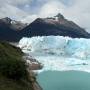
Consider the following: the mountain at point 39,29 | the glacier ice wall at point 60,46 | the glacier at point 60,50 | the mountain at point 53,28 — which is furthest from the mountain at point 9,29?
the glacier ice wall at point 60,46

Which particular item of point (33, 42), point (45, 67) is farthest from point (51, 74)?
point (33, 42)

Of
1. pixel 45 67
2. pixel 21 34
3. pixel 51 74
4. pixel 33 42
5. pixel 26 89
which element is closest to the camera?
pixel 26 89

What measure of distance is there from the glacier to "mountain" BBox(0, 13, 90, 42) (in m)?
34.5

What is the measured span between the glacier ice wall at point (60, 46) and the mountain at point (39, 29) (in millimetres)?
34522

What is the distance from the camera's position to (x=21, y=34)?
7794 cm

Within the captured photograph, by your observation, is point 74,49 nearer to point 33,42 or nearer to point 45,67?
point 33,42

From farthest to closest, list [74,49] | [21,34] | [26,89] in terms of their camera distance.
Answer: [21,34] → [74,49] → [26,89]

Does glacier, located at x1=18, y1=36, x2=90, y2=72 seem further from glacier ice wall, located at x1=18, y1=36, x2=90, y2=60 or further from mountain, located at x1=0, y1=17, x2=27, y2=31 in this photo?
mountain, located at x1=0, y1=17, x2=27, y2=31

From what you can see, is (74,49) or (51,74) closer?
(51,74)

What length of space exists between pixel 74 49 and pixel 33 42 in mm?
6071

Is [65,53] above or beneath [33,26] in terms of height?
beneath

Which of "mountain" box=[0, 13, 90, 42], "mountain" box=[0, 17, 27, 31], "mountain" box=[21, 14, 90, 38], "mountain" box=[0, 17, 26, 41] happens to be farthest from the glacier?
"mountain" box=[0, 17, 27, 31]

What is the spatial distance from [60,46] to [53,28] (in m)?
44.9

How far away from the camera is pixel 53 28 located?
83062mm
